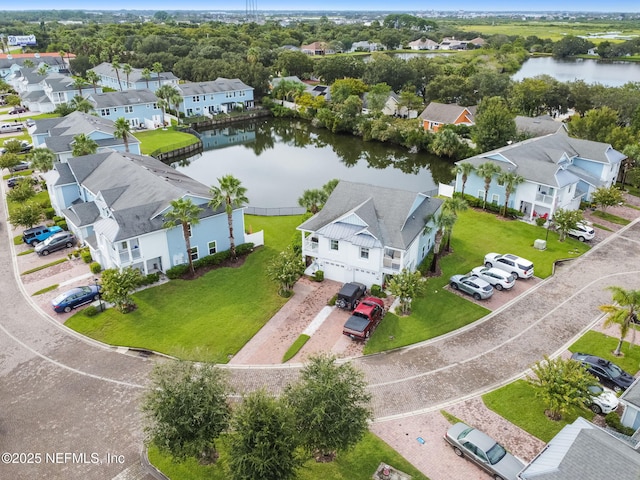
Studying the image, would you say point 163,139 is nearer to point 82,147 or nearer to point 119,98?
point 119,98

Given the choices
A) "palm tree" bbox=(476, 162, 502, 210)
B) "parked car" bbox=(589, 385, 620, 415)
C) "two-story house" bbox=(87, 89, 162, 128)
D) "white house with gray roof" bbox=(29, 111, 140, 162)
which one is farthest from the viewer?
"two-story house" bbox=(87, 89, 162, 128)

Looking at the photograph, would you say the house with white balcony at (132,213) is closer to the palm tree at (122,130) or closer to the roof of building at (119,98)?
the palm tree at (122,130)

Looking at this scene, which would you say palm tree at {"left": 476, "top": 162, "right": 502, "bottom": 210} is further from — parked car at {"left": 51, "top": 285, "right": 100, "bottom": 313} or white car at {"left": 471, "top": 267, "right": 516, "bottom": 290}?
parked car at {"left": 51, "top": 285, "right": 100, "bottom": 313}

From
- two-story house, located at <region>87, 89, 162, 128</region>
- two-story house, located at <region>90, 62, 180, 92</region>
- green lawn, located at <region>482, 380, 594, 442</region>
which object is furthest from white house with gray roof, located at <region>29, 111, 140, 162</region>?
green lawn, located at <region>482, 380, 594, 442</region>

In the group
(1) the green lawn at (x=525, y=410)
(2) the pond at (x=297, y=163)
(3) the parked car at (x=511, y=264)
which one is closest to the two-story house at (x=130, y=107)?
(2) the pond at (x=297, y=163)

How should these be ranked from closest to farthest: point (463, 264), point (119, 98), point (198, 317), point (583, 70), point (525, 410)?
point (525, 410) < point (198, 317) < point (463, 264) < point (119, 98) < point (583, 70)

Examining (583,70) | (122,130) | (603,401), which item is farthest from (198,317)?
(583,70)

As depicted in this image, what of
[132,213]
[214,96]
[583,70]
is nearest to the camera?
[132,213]
